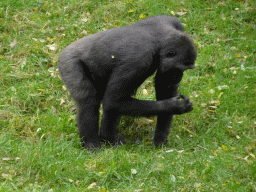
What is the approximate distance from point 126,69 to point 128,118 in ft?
6.05

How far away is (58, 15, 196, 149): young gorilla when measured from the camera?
4695mm

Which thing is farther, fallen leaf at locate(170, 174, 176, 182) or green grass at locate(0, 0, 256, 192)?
green grass at locate(0, 0, 256, 192)

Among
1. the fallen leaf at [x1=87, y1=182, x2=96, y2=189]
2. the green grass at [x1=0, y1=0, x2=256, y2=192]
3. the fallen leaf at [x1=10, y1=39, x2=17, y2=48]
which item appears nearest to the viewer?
the fallen leaf at [x1=87, y1=182, x2=96, y2=189]

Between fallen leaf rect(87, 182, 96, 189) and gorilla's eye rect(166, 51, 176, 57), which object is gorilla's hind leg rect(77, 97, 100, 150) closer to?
fallen leaf rect(87, 182, 96, 189)

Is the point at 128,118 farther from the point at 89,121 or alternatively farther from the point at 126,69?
the point at 126,69

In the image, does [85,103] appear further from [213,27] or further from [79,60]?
[213,27]

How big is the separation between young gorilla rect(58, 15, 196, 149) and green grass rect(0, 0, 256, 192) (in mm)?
611

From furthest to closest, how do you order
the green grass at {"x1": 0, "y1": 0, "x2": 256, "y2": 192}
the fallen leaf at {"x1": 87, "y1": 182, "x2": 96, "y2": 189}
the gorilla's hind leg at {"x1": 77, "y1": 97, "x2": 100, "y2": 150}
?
the gorilla's hind leg at {"x1": 77, "y1": 97, "x2": 100, "y2": 150} → the green grass at {"x1": 0, "y1": 0, "x2": 256, "y2": 192} → the fallen leaf at {"x1": 87, "y1": 182, "x2": 96, "y2": 189}

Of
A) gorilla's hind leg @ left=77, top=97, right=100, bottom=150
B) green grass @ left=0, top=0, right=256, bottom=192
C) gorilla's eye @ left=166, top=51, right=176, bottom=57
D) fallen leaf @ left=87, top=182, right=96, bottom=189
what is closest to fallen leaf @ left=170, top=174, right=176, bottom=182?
green grass @ left=0, top=0, right=256, bottom=192

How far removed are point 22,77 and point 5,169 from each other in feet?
9.48

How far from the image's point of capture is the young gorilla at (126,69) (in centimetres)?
470

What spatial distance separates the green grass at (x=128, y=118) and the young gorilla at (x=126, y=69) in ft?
2.00

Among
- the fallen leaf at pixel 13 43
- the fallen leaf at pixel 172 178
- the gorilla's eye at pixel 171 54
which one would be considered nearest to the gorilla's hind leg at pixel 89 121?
the gorilla's eye at pixel 171 54

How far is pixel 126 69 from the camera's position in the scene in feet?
15.2
